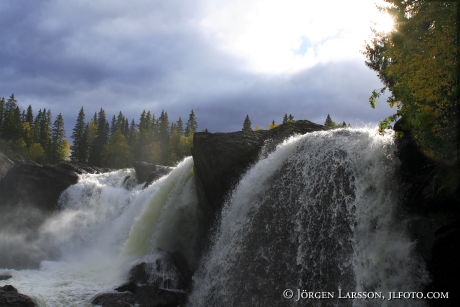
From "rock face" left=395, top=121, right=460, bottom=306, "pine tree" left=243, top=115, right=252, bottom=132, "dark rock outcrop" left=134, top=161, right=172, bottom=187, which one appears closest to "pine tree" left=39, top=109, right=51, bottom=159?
"pine tree" left=243, top=115, right=252, bottom=132

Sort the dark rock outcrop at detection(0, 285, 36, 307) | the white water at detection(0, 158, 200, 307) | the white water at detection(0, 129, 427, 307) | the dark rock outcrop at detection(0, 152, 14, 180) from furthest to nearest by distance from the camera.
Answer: the dark rock outcrop at detection(0, 152, 14, 180) → the white water at detection(0, 158, 200, 307) → the dark rock outcrop at detection(0, 285, 36, 307) → the white water at detection(0, 129, 427, 307)

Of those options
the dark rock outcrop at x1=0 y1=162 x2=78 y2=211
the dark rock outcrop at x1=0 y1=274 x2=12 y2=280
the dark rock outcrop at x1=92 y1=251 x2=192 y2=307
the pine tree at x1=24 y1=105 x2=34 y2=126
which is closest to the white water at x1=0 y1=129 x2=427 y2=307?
the dark rock outcrop at x1=0 y1=274 x2=12 y2=280

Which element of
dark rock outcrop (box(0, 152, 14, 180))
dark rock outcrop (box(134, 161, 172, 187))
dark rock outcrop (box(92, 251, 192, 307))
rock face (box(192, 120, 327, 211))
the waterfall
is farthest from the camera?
dark rock outcrop (box(0, 152, 14, 180))

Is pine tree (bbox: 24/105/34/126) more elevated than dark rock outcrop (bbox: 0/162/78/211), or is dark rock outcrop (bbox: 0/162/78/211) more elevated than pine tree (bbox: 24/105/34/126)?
pine tree (bbox: 24/105/34/126)

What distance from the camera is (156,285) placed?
21062 millimetres

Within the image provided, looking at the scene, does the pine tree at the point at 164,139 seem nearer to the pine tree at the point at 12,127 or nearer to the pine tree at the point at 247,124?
the pine tree at the point at 247,124

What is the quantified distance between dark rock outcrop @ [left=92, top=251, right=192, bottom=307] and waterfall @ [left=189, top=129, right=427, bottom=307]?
51.9 inches

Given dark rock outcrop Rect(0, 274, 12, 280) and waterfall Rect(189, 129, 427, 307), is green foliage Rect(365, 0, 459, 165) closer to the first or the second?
waterfall Rect(189, 129, 427, 307)

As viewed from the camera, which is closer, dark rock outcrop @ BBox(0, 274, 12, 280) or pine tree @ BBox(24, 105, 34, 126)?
dark rock outcrop @ BBox(0, 274, 12, 280)

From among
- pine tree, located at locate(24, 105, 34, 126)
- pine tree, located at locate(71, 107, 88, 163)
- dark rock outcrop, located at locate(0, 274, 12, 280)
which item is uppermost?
pine tree, located at locate(24, 105, 34, 126)

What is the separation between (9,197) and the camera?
38906 millimetres

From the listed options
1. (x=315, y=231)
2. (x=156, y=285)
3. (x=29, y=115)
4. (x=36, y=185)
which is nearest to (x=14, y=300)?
(x=156, y=285)

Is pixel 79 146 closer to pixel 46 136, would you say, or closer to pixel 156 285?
pixel 46 136

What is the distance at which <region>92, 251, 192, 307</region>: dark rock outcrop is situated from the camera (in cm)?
1866
